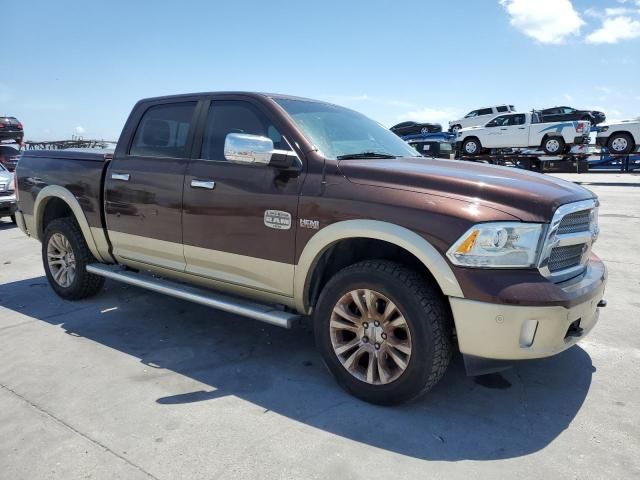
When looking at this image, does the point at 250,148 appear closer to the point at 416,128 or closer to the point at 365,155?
the point at 365,155

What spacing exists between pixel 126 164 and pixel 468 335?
126 inches

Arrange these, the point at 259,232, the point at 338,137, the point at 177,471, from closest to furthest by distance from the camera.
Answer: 1. the point at 177,471
2. the point at 259,232
3. the point at 338,137

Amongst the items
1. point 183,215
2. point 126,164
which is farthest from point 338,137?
point 126,164

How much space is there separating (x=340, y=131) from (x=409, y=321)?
1.68 metres

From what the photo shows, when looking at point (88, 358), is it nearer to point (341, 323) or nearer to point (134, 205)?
point (134, 205)

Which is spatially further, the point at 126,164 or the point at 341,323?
the point at 126,164

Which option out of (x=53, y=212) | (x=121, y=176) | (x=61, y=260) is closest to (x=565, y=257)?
(x=121, y=176)

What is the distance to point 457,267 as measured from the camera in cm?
273

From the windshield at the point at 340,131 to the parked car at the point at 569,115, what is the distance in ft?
64.6

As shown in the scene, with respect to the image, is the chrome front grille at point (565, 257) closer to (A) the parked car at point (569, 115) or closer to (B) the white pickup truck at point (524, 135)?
(B) the white pickup truck at point (524, 135)

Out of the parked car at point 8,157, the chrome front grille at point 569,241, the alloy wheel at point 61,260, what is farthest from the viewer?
the parked car at point 8,157

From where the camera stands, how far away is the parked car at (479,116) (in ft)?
99.6

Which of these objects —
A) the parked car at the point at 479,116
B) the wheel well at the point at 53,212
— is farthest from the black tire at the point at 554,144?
the wheel well at the point at 53,212

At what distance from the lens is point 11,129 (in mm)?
21016
